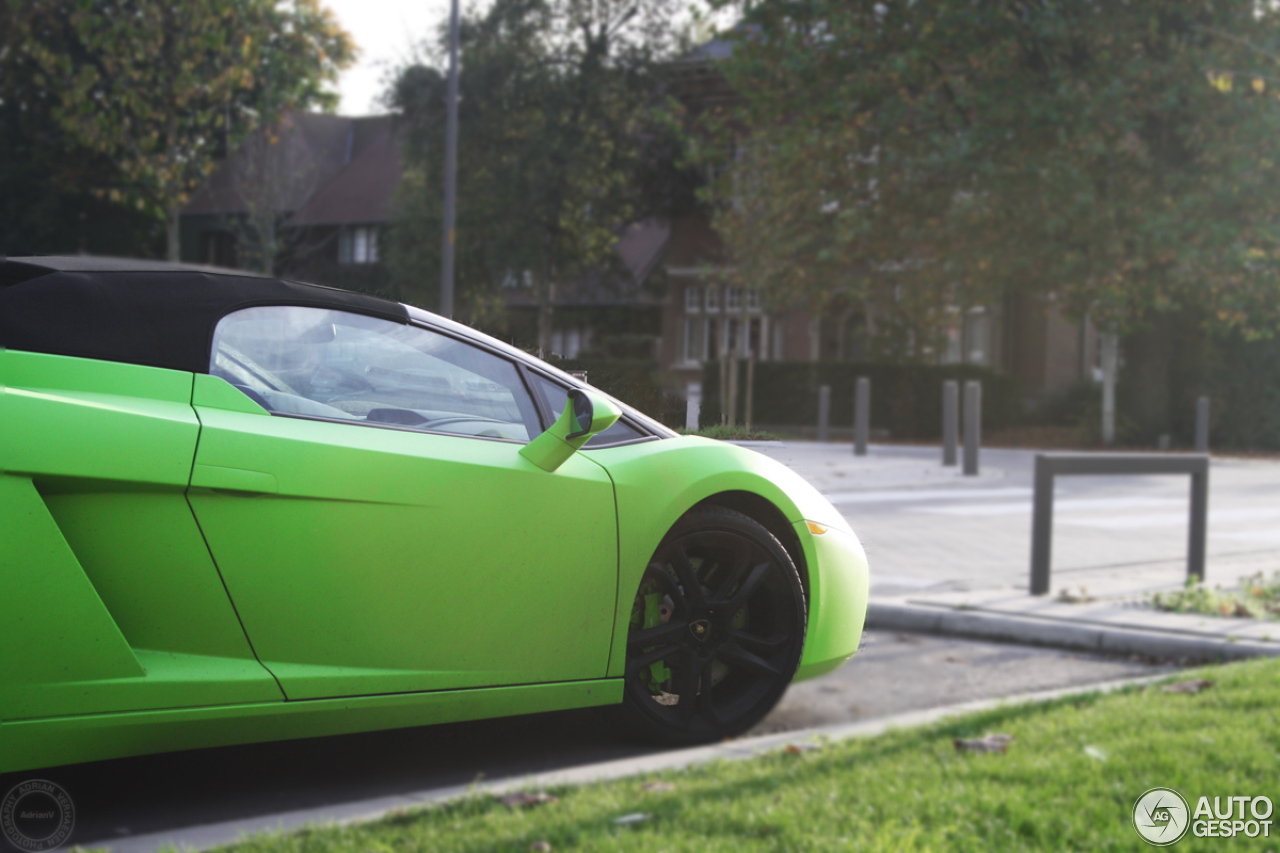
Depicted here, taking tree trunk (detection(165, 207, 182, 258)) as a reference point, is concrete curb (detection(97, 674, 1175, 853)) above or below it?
below

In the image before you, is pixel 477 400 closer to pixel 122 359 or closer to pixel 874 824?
pixel 122 359

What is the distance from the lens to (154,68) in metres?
1.59

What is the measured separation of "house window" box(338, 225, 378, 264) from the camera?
1215 mm

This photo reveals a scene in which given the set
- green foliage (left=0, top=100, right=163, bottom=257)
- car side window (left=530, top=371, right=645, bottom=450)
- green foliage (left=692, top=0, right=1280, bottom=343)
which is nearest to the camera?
car side window (left=530, top=371, right=645, bottom=450)

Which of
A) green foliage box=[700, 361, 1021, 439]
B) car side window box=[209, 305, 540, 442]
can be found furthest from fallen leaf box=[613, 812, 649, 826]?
car side window box=[209, 305, 540, 442]

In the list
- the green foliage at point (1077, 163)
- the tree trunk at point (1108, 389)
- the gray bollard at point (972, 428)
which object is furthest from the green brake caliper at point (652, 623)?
the tree trunk at point (1108, 389)

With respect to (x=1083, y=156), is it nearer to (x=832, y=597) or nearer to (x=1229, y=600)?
(x=1229, y=600)

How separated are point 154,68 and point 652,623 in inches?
45.0

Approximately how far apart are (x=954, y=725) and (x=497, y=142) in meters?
5.35

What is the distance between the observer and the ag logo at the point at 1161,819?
2.70ft

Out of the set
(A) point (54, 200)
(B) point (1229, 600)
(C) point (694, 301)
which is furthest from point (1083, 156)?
(C) point (694, 301)

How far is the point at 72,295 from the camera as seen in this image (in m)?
0.65

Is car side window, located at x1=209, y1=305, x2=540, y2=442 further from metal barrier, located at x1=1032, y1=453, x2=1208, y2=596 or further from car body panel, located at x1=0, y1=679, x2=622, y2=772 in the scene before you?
metal barrier, located at x1=1032, y1=453, x2=1208, y2=596

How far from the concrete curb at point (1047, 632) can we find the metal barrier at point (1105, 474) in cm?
118
